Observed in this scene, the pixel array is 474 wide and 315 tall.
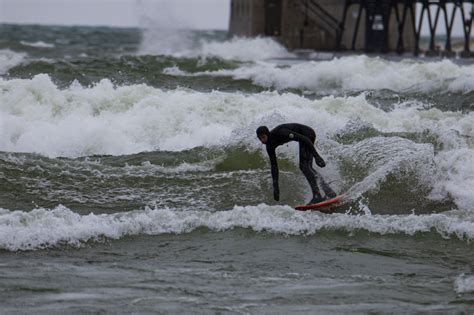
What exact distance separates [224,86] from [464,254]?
1700 centimetres

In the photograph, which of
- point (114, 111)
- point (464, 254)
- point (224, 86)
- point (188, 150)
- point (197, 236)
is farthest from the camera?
point (224, 86)

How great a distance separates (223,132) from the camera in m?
17.8

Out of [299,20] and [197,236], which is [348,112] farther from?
[299,20]

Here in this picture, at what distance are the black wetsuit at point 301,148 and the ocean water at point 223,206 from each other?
481 millimetres

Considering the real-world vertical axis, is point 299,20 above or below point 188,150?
above

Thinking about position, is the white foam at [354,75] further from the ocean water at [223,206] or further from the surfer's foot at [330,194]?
the surfer's foot at [330,194]

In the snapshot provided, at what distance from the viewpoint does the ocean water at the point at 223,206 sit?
8984 mm

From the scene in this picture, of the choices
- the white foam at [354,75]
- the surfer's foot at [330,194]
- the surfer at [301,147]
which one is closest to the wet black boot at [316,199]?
the surfer at [301,147]

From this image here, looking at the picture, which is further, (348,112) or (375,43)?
(375,43)

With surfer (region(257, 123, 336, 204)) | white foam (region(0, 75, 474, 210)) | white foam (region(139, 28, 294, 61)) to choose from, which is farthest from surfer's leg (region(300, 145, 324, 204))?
white foam (region(139, 28, 294, 61))

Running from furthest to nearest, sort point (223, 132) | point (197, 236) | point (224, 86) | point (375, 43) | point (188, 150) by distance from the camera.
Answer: point (375, 43) < point (224, 86) < point (223, 132) < point (188, 150) < point (197, 236)

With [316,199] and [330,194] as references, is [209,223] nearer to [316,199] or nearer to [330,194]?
[316,199]

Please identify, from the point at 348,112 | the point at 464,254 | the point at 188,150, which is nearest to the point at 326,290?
the point at 464,254

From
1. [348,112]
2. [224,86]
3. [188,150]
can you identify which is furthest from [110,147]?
[224,86]
